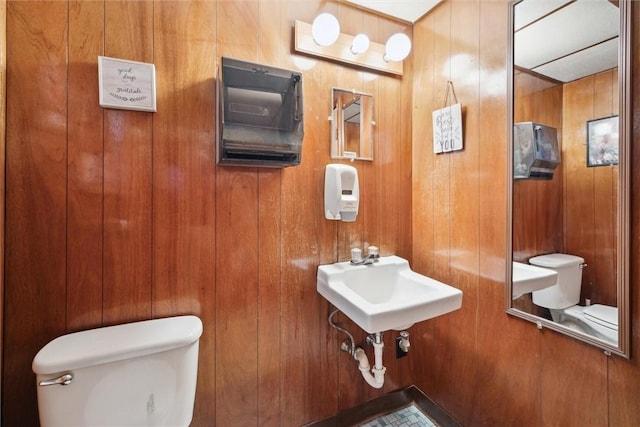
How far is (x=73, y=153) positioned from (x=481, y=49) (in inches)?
66.0

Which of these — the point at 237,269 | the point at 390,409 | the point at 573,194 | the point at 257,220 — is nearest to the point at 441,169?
the point at 573,194

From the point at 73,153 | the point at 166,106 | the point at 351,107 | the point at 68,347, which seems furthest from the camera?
the point at 351,107

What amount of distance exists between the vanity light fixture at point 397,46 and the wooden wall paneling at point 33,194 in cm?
131

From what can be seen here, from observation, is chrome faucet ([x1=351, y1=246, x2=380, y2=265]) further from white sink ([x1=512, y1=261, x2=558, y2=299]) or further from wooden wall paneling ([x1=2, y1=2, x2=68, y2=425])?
wooden wall paneling ([x1=2, y1=2, x2=68, y2=425])

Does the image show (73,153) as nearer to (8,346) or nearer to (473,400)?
(8,346)

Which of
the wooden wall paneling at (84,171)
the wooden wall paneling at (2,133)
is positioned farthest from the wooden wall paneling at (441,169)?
the wooden wall paneling at (2,133)

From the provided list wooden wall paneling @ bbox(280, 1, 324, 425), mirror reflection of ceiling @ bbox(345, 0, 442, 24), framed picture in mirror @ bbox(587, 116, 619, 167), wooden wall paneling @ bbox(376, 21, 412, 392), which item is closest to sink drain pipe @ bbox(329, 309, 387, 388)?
wooden wall paneling @ bbox(280, 1, 324, 425)

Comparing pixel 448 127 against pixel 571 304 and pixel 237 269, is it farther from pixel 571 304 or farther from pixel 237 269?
pixel 237 269

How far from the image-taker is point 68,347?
816 mm

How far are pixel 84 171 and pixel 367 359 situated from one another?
1422mm

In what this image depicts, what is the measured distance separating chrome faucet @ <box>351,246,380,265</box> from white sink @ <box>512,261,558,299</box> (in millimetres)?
570

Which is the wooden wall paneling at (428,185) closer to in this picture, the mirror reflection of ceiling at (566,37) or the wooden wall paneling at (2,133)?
the mirror reflection of ceiling at (566,37)

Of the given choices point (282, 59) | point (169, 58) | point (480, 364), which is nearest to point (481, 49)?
point (282, 59)

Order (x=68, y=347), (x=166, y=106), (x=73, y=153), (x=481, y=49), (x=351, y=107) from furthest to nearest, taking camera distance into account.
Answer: (x=351, y=107)
(x=481, y=49)
(x=166, y=106)
(x=73, y=153)
(x=68, y=347)
